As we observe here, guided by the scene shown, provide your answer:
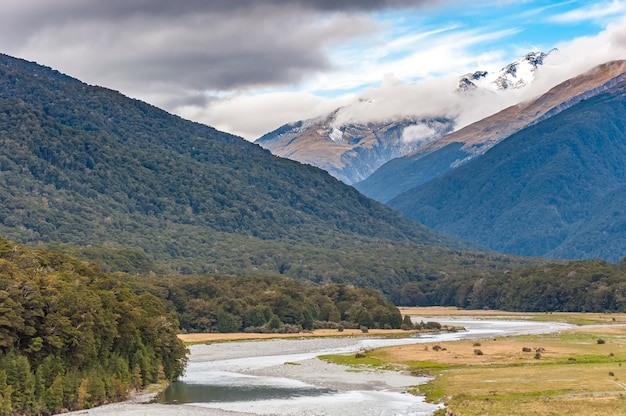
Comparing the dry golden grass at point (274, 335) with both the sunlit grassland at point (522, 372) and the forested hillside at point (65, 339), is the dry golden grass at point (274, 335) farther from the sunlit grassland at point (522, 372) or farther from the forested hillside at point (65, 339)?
the forested hillside at point (65, 339)

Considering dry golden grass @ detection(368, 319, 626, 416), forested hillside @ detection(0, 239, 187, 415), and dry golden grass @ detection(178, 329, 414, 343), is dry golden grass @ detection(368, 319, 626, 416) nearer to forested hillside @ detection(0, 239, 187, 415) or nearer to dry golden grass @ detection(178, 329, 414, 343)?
forested hillside @ detection(0, 239, 187, 415)

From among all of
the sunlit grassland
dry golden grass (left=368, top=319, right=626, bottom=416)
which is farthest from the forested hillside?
dry golden grass (left=368, top=319, right=626, bottom=416)

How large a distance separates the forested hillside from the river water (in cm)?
553

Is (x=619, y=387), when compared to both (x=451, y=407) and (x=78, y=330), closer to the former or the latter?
(x=451, y=407)

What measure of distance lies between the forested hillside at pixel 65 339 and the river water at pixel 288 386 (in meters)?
5.53

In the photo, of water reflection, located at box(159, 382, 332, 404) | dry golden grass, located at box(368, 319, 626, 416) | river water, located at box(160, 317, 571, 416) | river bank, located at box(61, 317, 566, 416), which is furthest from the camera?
water reflection, located at box(159, 382, 332, 404)

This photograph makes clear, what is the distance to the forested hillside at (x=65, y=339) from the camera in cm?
7744

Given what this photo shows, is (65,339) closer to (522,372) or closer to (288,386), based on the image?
(288,386)

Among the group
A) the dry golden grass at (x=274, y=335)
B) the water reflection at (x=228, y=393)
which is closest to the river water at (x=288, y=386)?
the water reflection at (x=228, y=393)

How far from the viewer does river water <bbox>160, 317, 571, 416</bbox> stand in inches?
3292

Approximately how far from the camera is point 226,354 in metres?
145

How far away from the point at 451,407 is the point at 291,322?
12062 centimetres

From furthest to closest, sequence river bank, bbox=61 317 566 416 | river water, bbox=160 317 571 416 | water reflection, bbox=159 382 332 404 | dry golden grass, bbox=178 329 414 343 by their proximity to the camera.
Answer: dry golden grass, bbox=178 329 414 343
water reflection, bbox=159 382 332 404
river water, bbox=160 317 571 416
river bank, bbox=61 317 566 416

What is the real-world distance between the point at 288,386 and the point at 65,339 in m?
26.9
